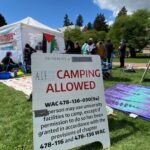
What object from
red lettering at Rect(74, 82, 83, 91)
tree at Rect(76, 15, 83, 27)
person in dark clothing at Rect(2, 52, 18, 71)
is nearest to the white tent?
person in dark clothing at Rect(2, 52, 18, 71)

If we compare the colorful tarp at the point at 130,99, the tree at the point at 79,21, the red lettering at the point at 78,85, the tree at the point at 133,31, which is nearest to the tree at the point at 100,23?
the tree at the point at 79,21

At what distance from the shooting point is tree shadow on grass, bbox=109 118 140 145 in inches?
210

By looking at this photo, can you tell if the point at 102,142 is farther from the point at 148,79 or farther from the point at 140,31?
the point at 140,31

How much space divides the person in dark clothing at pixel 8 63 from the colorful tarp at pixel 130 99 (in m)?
8.64

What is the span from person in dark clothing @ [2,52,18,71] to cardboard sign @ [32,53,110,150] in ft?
40.7

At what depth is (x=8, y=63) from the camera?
17.2m

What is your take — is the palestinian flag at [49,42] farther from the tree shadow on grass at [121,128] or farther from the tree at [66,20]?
the tree at [66,20]

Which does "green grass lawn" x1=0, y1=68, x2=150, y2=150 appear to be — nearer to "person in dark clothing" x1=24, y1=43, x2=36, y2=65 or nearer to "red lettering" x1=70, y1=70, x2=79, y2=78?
A: "red lettering" x1=70, y1=70, x2=79, y2=78

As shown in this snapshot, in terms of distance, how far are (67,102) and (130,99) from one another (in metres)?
3.63

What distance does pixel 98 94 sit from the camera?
16.3 ft

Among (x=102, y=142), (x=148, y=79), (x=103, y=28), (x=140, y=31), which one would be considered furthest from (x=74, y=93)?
(x=103, y=28)

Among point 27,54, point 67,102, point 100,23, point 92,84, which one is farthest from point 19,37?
point 100,23

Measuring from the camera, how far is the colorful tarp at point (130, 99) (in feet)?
23.1

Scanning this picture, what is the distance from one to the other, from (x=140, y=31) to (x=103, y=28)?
50610 millimetres
